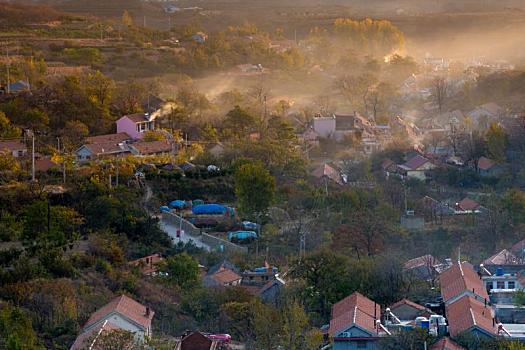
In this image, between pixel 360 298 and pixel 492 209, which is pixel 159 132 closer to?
pixel 492 209

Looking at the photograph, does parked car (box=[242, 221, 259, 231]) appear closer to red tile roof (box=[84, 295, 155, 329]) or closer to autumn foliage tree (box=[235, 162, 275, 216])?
autumn foliage tree (box=[235, 162, 275, 216])

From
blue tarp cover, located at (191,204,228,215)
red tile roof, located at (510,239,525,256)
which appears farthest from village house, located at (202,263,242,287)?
red tile roof, located at (510,239,525,256)

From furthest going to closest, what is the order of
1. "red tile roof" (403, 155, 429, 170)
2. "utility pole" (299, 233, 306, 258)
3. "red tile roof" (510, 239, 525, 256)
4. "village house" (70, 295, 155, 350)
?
"red tile roof" (403, 155, 429, 170)
"utility pole" (299, 233, 306, 258)
"red tile roof" (510, 239, 525, 256)
"village house" (70, 295, 155, 350)

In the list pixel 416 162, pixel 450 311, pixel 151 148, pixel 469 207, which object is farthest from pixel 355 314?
pixel 151 148

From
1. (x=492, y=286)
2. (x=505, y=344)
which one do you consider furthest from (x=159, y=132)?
(x=505, y=344)

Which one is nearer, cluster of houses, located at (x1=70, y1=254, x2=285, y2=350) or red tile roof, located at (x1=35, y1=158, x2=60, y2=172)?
cluster of houses, located at (x1=70, y1=254, x2=285, y2=350)

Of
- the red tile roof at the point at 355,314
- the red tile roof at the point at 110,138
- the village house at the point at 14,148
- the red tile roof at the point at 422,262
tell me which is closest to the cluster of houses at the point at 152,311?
the red tile roof at the point at 355,314

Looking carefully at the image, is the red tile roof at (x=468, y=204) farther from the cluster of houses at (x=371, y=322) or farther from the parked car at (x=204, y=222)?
the cluster of houses at (x=371, y=322)
